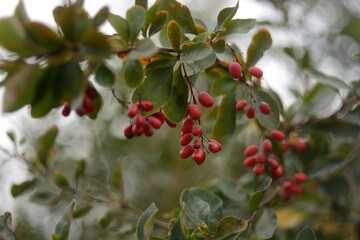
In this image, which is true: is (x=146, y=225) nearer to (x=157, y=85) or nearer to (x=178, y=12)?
(x=157, y=85)

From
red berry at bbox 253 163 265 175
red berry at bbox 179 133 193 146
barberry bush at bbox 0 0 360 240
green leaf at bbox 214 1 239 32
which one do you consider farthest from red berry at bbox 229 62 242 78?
red berry at bbox 253 163 265 175

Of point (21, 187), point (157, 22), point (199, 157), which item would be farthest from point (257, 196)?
point (21, 187)

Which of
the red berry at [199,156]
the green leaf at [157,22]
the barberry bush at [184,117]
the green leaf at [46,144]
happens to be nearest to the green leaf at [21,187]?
the barberry bush at [184,117]

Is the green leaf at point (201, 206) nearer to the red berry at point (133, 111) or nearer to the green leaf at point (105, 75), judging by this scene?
the red berry at point (133, 111)

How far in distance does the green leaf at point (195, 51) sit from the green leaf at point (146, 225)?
0.40 metres

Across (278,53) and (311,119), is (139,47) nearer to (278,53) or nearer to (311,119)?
(311,119)

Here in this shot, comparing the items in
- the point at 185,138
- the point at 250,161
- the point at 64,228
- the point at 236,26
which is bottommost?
the point at 250,161

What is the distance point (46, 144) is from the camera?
218 cm

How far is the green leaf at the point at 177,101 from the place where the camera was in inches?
59.2

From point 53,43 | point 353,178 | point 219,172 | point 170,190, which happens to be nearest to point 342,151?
point 353,178

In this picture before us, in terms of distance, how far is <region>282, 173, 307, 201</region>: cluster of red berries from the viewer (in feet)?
7.11

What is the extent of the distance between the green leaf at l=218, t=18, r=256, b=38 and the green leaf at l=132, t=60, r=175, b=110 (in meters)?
0.18

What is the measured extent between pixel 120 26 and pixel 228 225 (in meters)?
0.64

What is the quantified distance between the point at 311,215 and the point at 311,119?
0.59 metres
